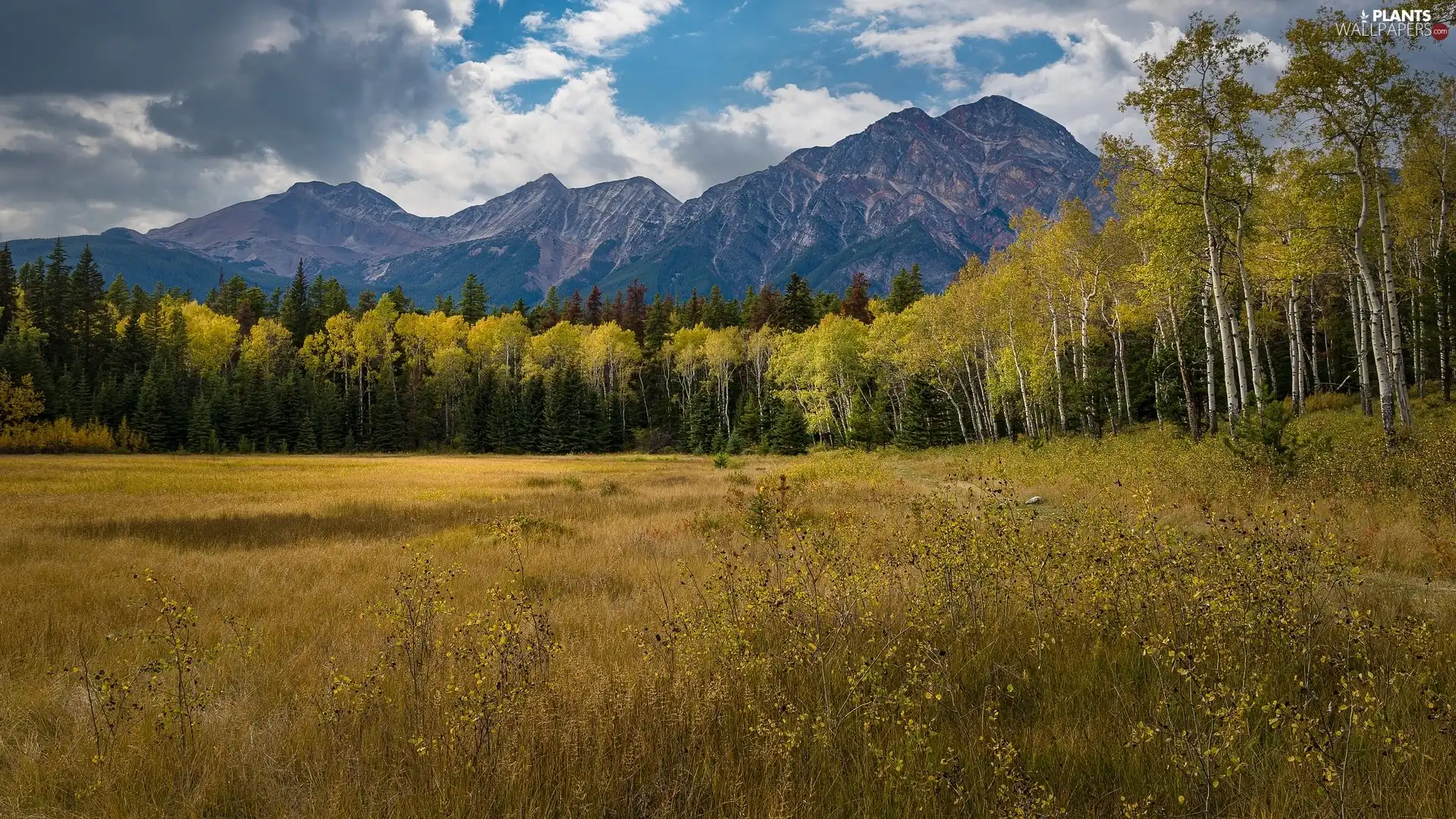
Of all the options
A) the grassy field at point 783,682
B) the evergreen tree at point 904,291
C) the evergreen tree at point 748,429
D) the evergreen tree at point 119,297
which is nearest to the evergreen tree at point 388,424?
the evergreen tree at point 748,429

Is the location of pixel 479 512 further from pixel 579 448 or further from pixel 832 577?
pixel 579 448

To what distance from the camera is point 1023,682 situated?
4.30 meters

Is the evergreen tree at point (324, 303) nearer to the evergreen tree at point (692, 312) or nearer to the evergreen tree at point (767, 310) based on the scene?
the evergreen tree at point (692, 312)

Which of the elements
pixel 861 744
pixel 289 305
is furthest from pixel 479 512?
pixel 289 305

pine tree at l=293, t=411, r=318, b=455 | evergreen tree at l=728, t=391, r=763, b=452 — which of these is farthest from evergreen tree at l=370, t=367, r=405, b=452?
evergreen tree at l=728, t=391, r=763, b=452

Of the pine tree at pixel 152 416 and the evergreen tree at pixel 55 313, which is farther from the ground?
the evergreen tree at pixel 55 313

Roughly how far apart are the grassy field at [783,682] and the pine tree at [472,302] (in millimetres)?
83814

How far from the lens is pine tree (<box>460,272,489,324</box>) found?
3447 inches

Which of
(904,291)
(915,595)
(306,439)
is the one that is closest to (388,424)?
(306,439)

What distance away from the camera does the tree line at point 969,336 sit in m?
20.0

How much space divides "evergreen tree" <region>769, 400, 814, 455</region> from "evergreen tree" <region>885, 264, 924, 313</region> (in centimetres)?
1631

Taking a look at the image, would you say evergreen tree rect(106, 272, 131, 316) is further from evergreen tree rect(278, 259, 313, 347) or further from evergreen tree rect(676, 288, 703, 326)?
evergreen tree rect(676, 288, 703, 326)

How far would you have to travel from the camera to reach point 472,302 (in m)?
88.9

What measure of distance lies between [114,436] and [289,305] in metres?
28.1
